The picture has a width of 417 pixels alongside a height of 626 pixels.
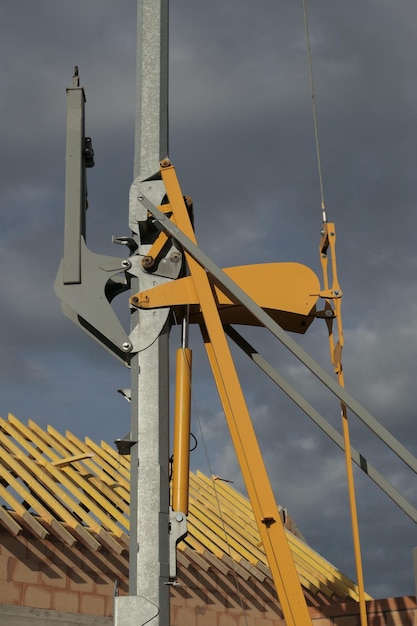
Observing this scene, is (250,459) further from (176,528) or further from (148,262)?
(148,262)

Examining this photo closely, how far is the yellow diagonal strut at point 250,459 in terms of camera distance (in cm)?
538

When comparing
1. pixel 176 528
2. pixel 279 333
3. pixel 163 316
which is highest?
pixel 163 316

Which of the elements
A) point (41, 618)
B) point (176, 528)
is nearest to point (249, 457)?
point (176, 528)

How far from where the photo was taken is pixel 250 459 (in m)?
5.53

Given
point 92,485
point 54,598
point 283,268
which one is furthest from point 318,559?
point 283,268

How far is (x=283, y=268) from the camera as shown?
6348mm

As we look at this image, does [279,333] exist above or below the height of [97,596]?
above

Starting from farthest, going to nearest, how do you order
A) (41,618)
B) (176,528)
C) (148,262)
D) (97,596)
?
(97,596), (41,618), (148,262), (176,528)

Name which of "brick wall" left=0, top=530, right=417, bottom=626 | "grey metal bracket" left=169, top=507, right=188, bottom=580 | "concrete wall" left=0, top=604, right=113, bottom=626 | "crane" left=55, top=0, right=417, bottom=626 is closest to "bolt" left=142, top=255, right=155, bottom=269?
"crane" left=55, top=0, right=417, bottom=626

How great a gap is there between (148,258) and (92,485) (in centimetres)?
727

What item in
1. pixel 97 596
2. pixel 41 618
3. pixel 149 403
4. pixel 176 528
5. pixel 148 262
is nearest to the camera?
pixel 176 528

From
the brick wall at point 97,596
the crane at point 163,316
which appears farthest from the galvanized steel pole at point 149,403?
the brick wall at point 97,596

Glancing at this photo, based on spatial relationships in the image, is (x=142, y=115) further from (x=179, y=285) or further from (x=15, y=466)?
(x=15, y=466)

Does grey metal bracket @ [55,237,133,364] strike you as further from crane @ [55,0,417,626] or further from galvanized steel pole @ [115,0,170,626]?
galvanized steel pole @ [115,0,170,626]
